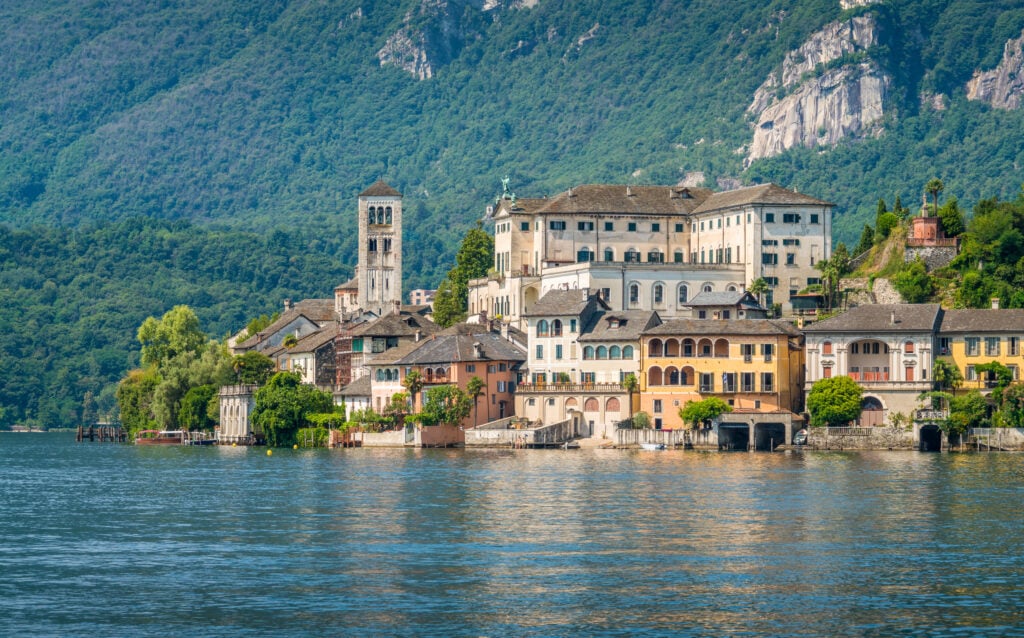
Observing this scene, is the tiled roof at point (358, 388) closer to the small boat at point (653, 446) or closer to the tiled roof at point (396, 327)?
the tiled roof at point (396, 327)

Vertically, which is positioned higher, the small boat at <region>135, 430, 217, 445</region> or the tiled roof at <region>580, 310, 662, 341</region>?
the tiled roof at <region>580, 310, 662, 341</region>

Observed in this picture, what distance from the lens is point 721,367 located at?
416ft

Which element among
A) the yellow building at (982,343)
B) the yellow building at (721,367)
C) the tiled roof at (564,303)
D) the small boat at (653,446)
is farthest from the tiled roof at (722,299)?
the yellow building at (982,343)

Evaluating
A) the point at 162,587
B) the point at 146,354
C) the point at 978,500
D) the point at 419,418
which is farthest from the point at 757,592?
the point at 146,354

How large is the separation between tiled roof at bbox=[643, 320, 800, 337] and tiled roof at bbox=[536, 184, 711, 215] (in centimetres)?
3001

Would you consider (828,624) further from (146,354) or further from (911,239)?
(146,354)

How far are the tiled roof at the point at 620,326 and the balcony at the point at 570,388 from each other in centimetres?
319

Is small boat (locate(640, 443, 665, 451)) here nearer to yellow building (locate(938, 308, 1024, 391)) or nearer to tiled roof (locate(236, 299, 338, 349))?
yellow building (locate(938, 308, 1024, 391))

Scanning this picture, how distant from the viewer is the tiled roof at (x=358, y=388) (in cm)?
14262

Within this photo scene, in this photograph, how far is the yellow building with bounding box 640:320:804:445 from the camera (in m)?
126

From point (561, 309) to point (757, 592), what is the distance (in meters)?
79.1

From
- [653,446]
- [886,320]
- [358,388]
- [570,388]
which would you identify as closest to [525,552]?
[653,446]

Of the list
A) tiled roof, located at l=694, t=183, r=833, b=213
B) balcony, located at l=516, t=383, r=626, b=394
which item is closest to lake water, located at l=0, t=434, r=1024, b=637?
balcony, located at l=516, t=383, r=626, b=394

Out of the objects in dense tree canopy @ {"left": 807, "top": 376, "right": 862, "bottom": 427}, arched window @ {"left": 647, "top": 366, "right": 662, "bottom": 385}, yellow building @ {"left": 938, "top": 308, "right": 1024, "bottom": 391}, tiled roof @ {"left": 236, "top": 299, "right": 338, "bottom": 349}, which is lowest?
dense tree canopy @ {"left": 807, "top": 376, "right": 862, "bottom": 427}
